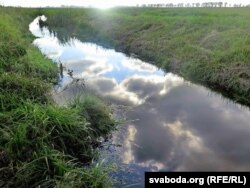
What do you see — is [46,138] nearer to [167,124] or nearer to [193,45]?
[167,124]

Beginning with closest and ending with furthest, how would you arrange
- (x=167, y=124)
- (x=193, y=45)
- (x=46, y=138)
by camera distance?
1. (x=46, y=138)
2. (x=167, y=124)
3. (x=193, y=45)

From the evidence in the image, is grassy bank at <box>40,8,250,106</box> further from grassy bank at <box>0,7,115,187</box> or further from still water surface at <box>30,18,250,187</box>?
grassy bank at <box>0,7,115,187</box>

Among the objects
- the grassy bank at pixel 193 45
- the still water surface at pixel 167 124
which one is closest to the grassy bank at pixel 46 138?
the still water surface at pixel 167 124

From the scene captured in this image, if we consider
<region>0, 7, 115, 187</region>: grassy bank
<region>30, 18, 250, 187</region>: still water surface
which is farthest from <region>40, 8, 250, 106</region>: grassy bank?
<region>0, 7, 115, 187</region>: grassy bank

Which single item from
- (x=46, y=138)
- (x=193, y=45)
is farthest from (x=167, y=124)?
(x=193, y=45)

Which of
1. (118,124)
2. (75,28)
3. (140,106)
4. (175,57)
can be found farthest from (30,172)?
(75,28)

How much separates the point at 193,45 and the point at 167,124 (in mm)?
7533

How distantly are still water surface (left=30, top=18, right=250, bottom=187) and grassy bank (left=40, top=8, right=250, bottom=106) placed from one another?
0.55 m

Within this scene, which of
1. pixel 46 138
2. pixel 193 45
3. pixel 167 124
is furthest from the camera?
pixel 193 45

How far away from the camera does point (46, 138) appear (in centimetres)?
583

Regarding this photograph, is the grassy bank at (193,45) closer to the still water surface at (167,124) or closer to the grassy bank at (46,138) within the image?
the still water surface at (167,124)

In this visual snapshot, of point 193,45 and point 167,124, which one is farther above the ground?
point 193,45

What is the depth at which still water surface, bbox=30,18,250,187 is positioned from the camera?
6.72 m

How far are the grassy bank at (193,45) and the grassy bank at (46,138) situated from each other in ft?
16.4
